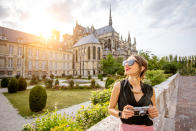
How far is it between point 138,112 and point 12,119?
6303mm

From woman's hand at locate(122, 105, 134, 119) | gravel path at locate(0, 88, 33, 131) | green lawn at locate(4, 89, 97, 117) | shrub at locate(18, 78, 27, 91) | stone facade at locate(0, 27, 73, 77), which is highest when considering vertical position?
stone facade at locate(0, 27, 73, 77)

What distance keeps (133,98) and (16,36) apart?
3384 cm

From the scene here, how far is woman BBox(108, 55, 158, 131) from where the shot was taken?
132 centimetres

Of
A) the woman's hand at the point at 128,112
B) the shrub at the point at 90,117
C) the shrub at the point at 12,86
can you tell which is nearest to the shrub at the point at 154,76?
the shrub at the point at 90,117

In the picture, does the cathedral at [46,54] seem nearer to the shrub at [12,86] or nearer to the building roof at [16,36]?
the building roof at [16,36]

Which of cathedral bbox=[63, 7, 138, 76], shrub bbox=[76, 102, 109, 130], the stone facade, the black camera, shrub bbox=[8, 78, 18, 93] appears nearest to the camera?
the black camera

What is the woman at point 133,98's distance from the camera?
1.32 metres

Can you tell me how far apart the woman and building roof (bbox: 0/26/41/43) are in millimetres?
31800

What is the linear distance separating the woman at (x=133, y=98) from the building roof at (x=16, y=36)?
31800 millimetres

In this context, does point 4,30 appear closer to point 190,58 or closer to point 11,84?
point 11,84

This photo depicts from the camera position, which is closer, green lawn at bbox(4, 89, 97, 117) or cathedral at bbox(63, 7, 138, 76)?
green lawn at bbox(4, 89, 97, 117)

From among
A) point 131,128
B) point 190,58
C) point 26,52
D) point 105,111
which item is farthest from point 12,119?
point 190,58

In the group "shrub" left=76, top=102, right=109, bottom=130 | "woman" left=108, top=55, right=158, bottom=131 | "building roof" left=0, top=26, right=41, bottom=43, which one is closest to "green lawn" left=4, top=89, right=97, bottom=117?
"shrub" left=76, top=102, right=109, bottom=130

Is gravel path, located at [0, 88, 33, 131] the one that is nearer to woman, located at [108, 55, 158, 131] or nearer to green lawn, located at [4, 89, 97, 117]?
green lawn, located at [4, 89, 97, 117]
